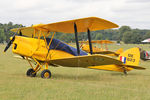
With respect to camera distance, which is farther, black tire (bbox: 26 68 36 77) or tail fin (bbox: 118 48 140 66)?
tail fin (bbox: 118 48 140 66)

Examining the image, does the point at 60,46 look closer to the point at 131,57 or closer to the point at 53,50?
the point at 53,50

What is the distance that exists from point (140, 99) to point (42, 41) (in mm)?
4878

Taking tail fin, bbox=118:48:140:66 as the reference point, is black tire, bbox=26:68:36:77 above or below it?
below

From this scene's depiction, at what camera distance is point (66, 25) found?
828 centimetres

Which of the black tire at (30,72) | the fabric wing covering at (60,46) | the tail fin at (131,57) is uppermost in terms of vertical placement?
the fabric wing covering at (60,46)

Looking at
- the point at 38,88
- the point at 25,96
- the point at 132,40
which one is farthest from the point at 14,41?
the point at 132,40

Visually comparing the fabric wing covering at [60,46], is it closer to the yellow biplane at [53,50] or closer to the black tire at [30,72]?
the yellow biplane at [53,50]

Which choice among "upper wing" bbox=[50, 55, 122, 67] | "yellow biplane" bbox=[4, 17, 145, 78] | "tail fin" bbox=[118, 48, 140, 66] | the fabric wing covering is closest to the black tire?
"yellow biplane" bbox=[4, 17, 145, 78]

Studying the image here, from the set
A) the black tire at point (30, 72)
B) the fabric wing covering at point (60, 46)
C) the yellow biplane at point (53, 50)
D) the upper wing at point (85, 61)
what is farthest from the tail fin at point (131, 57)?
the black tire at point (30, 72)

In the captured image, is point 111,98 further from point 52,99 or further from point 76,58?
point 76,58

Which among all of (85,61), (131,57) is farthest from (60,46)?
(131,57)

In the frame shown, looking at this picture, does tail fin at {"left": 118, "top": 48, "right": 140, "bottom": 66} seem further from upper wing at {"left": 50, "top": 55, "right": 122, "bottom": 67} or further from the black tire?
the black tire

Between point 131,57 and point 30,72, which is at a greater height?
point 131,57

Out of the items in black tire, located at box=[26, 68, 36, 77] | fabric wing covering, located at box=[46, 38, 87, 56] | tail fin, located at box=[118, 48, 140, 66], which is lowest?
black tire, located at box=[26, 68, 36, 77]
